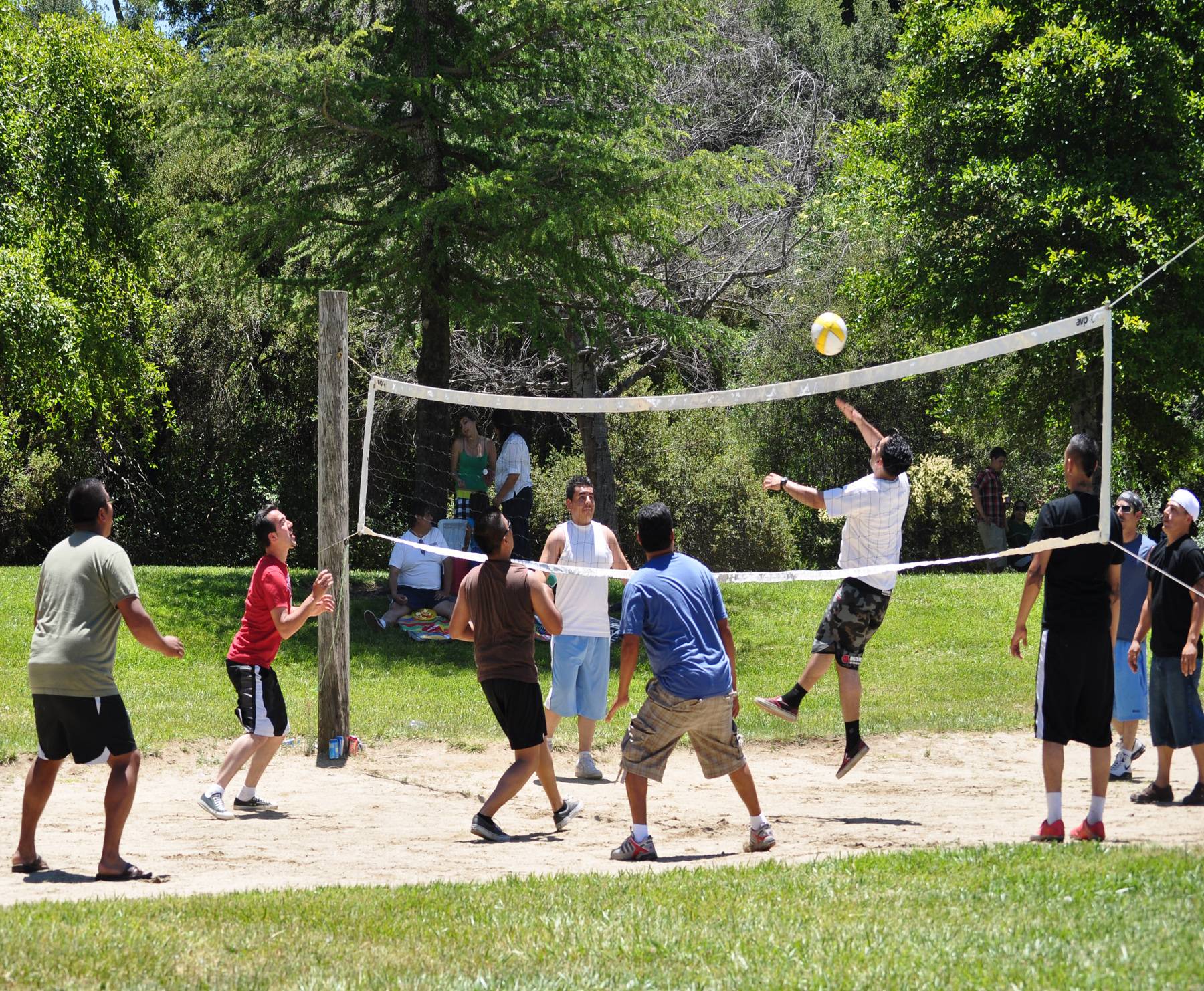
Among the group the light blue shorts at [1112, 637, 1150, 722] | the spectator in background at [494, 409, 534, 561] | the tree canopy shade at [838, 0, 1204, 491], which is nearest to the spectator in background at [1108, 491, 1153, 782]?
the light blue shorts at [1112, 637, 1150, 722]

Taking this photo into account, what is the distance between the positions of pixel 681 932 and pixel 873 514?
339 centimetres

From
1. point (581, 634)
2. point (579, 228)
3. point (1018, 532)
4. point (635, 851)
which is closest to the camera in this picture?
point (635, 851)

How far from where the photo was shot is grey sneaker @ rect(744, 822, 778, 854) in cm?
660

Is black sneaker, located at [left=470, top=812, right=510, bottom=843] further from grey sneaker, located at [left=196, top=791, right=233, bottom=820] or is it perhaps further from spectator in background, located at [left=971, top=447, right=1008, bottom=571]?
spectator in background, located at [left=971, top=447, right=1008, bottom=571]

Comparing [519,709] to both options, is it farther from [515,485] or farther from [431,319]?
[431,319]

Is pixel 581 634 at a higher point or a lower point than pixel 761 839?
higher

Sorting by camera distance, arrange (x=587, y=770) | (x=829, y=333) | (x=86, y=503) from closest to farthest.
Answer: (x=86, y=503) < (x=829, y=333) < (x=587, y=770)

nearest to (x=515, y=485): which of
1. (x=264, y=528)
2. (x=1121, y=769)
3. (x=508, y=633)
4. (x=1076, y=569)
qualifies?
(x=264, y=528)

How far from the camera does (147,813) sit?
25.5ft

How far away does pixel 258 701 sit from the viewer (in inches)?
296

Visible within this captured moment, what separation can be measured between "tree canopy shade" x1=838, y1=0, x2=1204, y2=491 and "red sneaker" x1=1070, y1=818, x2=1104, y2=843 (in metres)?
9.43

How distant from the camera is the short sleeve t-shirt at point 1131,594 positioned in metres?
8.54

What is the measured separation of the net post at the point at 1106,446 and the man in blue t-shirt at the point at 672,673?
6.16ft

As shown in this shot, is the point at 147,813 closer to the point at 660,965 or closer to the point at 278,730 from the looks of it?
the point at 278,730
